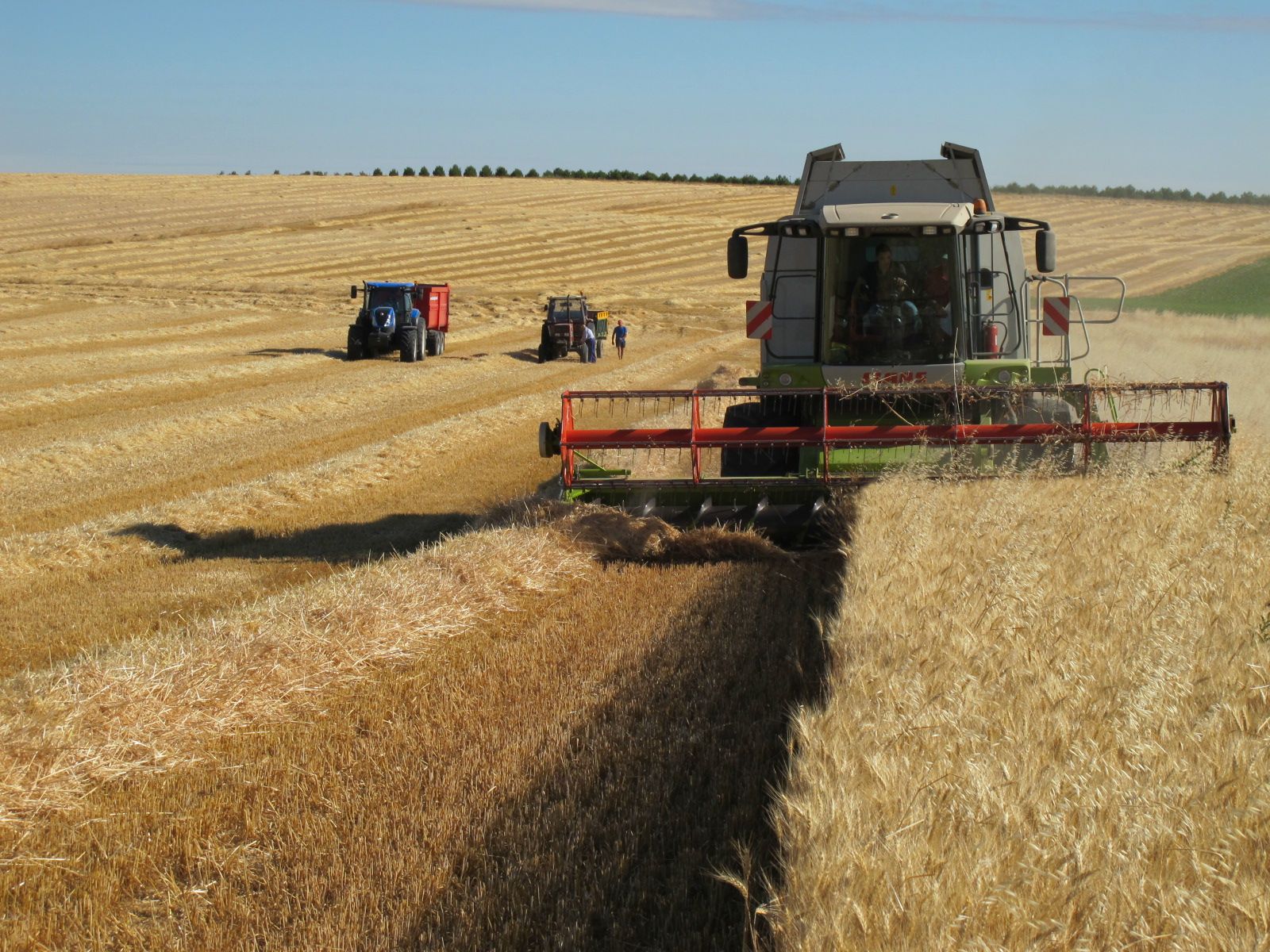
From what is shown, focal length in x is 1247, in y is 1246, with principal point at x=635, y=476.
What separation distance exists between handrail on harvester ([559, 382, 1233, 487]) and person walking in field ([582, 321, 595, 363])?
19216mm

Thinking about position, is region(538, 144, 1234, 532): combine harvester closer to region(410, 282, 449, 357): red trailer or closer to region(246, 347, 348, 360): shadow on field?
region(246, 347, 348, 360): shadow on field

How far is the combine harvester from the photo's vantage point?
27.0 feet

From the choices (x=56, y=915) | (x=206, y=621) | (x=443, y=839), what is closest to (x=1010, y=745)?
(x=443, y=839)

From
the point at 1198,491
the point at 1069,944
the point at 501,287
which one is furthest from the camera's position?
the point at 501,287

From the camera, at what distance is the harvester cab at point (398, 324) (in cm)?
2644

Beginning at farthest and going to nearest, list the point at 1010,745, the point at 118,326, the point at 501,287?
1. the point at 501,287
2. the point at 118,326
3. the point at 1010,745

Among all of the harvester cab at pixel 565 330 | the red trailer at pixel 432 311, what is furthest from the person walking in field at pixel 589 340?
the red trailer at pixel 432 311

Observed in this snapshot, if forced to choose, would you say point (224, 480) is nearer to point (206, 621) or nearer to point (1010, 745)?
point (206, 621)

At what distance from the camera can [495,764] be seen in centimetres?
433

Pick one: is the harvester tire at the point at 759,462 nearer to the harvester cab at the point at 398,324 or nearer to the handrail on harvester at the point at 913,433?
the handrail on harvester at the point at 913,433

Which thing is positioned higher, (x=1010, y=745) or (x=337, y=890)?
(x=1010, y=745)

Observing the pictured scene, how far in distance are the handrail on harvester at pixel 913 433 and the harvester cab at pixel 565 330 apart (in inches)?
754

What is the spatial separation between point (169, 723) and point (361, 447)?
9.88 meters

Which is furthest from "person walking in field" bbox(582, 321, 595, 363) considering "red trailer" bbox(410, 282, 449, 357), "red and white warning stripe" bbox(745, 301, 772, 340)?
"red and white warning stripe" bbox(745, 301, 772, 340)
